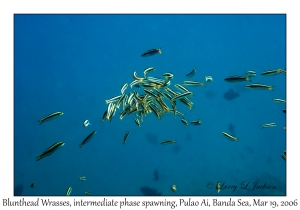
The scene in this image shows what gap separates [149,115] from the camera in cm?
613

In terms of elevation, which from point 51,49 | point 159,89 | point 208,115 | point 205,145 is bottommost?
point 205,145

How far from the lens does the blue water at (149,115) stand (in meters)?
6.20

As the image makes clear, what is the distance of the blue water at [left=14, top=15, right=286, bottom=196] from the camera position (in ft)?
20.3

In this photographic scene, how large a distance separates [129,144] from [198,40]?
323cm

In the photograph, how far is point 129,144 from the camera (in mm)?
6176
